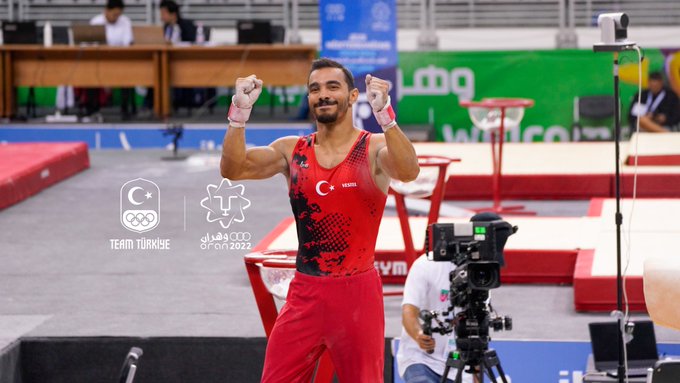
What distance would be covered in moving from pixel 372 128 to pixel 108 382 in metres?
5.49

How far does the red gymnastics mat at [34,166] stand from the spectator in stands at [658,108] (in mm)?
6035

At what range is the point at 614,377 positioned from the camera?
5.28 m

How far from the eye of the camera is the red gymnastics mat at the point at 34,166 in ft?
31.8

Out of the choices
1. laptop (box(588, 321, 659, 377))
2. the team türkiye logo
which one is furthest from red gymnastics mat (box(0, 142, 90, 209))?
laptop (box(588, 321, 659, 377))

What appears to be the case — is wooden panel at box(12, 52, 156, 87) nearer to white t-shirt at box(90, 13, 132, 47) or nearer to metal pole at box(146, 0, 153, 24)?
white t-shirt at box(90, 13, 132, 47)

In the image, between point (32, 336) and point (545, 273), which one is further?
point (545, 273)

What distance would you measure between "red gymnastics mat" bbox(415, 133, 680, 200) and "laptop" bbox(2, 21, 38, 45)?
237 inches

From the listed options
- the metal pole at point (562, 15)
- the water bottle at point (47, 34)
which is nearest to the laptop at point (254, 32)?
the water bottle at point (47, 34)

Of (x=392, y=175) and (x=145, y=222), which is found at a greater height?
(x=392, y=175)

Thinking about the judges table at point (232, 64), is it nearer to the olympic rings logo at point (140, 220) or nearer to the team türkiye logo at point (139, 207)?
the team türkiye logo at point (139, 207)

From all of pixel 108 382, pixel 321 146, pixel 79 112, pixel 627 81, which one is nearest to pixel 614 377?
pixel 321 146

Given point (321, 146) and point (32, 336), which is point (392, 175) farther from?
point (32, 336)

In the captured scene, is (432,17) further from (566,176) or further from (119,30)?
(566,176)

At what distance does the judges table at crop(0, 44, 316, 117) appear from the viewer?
14406mm
